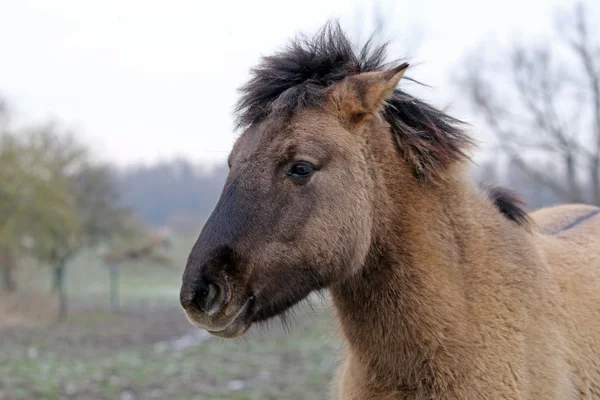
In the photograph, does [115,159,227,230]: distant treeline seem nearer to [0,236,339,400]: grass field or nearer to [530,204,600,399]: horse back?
[0,236,339,400]: grass field

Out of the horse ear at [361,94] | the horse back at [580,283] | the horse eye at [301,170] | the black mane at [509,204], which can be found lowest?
the horse back at [580,283]

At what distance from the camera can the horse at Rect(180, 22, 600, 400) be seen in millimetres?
2787

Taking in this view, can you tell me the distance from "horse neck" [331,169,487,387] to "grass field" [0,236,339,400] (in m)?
0.50

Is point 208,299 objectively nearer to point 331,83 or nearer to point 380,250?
point 380,250

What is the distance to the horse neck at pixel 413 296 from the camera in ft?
9.39

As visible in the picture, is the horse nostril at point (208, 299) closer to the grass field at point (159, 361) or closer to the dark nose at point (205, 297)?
the dark nose at point (205, 297)

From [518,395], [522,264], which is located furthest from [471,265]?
[518,395]

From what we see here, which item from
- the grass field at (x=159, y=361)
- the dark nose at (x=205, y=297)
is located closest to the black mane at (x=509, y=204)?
the grass field at (x=159, y=361)

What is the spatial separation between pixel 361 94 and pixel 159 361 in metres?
10.5

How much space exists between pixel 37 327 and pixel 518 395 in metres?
20.1

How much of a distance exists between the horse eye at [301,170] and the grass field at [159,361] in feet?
2.99

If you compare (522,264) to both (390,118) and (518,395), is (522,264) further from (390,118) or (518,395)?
(390,118)

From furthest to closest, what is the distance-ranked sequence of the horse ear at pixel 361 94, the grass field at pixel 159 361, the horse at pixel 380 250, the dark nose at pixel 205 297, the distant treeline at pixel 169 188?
the distant treeline at pixel 169 188
the grass field at pixel 159 361
the horse ear at pixel 361 94
the horse at pixel 380 250
the dark nose at pixel 205 297

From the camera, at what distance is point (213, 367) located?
450 inches
